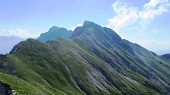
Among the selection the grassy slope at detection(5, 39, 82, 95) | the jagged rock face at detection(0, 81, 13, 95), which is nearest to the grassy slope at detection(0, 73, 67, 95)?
the jagged rock face at detection(0, 81, 13, 95)

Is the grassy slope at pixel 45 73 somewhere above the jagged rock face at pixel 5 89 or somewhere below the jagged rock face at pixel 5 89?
above

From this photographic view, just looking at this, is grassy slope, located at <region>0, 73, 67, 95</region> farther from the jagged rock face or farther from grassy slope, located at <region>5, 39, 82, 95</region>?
grassy slope, located at <region>5, 39, 82, 95</region>

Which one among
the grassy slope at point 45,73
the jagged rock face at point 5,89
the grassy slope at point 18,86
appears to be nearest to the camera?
the jagged rock face at point 5,89

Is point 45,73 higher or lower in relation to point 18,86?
higher

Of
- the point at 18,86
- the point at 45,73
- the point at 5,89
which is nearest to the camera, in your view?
the point at 5,89

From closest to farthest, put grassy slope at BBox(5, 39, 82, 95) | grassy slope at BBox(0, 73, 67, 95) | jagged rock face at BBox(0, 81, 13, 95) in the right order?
jagged rock face at BBox(0, 81, 13, 95) → grassy slope at BBox(0, 73, 67, 95) → grassy slope at BBox(5, 39, 82, 95)

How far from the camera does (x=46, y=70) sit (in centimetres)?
18550

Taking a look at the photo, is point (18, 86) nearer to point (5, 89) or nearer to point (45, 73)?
point (5, 89)

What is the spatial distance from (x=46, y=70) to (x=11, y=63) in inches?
1412

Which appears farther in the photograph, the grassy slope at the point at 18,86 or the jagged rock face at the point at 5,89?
the grassy slope at the point at 18,86

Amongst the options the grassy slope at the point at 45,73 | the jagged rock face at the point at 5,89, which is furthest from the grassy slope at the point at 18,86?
the grassy slope at the point at 45,73

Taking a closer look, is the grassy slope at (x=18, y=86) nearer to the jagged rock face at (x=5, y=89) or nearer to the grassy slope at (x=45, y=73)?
the jagged rock face at (x=5, y=89)

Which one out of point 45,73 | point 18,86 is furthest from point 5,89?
point 45,73

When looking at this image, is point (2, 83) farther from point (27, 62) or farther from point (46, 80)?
point (27, 62)
